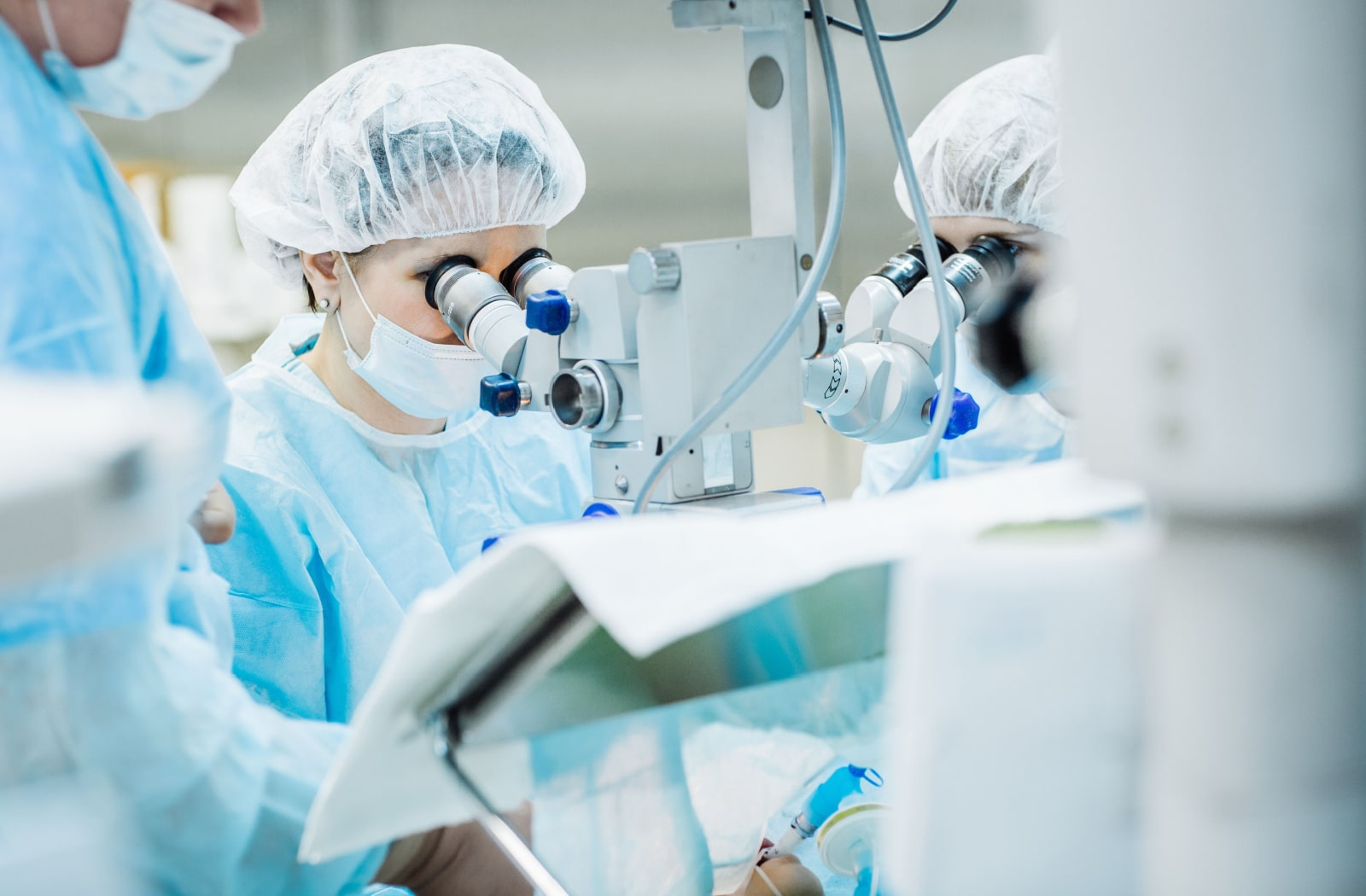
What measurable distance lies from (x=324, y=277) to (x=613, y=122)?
1421mm

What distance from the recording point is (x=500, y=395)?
4.20 feet

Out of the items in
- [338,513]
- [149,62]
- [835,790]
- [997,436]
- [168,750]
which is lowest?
[835,790]

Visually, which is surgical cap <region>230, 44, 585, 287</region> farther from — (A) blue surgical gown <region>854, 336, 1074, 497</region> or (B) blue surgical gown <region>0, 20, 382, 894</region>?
(A) blue surgical gown <region>854, 336, 1074, 497</region>

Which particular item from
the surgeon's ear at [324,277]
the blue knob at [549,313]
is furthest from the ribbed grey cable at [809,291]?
the surgeon's ear at [324,277]

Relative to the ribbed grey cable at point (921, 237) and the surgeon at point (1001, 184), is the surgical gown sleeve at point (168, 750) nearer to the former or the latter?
the ribbed grey cable at point (921, 237)

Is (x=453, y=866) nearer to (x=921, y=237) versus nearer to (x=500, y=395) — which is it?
(x=500, y=395)

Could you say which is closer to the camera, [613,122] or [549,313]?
[549,313]

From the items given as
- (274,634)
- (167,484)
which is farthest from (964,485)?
(274,634)

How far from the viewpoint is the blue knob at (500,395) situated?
1.28 meters

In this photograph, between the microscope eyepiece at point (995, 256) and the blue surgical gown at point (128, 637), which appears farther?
the microscope eyepiece at point (995, 256)

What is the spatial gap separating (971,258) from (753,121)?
59 centimetres

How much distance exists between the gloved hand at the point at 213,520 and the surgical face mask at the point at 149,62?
1.06ft

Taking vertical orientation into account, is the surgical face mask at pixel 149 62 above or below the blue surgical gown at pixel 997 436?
above

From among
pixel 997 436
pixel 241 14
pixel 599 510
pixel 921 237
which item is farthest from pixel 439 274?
pixel 997 436
